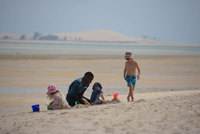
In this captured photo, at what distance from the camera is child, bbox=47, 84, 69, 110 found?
278 inches

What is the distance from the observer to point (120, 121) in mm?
5570

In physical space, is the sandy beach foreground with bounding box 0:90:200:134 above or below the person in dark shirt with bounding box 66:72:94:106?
below

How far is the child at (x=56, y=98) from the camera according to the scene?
7059 mm

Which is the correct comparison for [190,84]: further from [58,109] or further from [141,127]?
[141,127]

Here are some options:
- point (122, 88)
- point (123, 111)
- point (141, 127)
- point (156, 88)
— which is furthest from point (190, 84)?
point (141, 127)

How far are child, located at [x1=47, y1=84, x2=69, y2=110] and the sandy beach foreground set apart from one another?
0.62 m

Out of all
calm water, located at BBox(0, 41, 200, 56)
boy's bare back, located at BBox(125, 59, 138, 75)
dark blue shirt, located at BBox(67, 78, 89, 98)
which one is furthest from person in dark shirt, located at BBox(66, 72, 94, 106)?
calm water, located at BBox(0, 41, 200, 56)

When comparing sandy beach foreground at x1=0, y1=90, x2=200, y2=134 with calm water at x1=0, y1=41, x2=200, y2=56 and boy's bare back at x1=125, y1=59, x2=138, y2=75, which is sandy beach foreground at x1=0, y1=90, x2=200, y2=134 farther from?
calm water at x1=0, y1=41, x2=200, y2=56

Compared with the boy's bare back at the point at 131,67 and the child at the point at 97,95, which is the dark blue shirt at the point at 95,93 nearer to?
Result: the child at the point at 97,95

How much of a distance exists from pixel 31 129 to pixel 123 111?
2.01m

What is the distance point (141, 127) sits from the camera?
518 cm

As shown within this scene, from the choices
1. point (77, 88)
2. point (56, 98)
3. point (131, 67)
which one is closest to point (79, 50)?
point (131, 67)

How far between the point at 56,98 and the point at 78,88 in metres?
0.63

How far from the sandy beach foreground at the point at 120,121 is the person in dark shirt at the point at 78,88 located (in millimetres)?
1021
